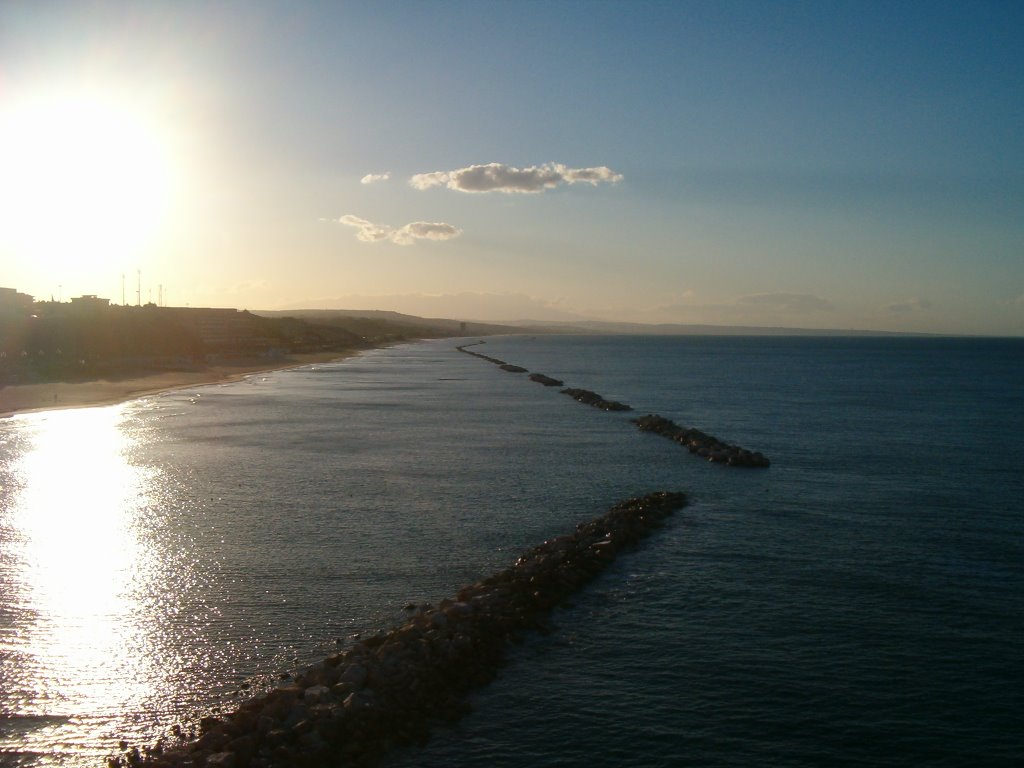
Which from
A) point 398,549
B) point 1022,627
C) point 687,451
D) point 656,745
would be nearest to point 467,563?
point 398,549

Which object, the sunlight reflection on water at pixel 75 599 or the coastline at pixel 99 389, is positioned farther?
the coastline at pixel 99 389

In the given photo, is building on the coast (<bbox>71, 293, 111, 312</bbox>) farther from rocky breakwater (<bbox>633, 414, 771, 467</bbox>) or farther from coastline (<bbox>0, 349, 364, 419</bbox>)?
rocky breakwater (<bbox>633, 414, 771, 467</bbox>)

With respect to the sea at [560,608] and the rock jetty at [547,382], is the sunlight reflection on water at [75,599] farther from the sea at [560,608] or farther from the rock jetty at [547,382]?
the rock jetty at [547,382]

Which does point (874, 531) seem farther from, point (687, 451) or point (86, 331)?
point (86, 331)

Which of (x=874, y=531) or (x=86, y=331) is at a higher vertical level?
(x=86, y=331)

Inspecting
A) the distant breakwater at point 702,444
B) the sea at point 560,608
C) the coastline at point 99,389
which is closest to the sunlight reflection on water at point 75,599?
the sea at point 560,608

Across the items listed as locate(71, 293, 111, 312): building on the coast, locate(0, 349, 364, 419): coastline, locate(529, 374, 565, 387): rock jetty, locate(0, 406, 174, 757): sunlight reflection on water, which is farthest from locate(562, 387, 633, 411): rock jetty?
locate(71, 293, 111, 312): building on the coast

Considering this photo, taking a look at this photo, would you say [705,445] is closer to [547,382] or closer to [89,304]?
[547,382]
